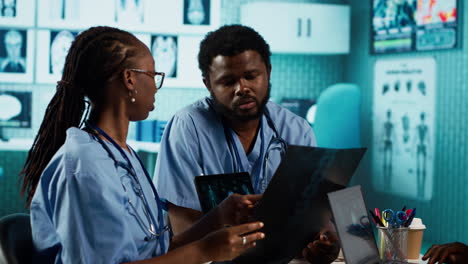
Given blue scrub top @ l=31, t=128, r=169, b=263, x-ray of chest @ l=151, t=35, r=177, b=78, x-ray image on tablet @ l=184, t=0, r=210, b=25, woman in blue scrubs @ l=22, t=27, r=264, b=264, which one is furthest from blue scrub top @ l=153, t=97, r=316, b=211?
x-ray image on tablet @ l=184, t=0, r=210, b=25

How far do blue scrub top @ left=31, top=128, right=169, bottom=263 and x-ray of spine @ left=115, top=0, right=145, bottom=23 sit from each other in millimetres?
3331

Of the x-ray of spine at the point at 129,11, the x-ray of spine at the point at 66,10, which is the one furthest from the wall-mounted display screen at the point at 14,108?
the x-ray of spine at the point at 129,11

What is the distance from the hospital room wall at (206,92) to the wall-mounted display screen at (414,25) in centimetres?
41

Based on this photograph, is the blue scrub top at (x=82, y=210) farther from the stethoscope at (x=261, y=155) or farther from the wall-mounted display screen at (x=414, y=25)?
the wall-mounted display screen at (x=414, y=25)

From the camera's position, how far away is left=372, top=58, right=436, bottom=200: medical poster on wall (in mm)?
4341

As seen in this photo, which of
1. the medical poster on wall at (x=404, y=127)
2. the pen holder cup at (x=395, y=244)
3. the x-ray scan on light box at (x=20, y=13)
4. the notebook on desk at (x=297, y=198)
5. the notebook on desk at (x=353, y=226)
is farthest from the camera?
the x-ray scan on light box at (x=20, y=13)

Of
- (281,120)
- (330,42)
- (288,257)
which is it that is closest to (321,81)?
(330,42)

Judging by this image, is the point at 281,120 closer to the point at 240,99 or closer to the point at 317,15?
the point at 240,99

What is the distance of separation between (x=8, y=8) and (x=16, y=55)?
0.34 metres

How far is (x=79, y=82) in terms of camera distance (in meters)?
Answer: 1.41

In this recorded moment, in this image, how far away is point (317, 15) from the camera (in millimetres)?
4742

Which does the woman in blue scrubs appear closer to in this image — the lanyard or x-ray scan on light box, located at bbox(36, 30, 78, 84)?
the lanyard

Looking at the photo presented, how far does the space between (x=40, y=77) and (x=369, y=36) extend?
2.50 m

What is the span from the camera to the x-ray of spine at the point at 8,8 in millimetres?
4441
